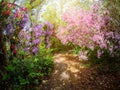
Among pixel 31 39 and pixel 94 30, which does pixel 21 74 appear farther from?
pixel 94 30

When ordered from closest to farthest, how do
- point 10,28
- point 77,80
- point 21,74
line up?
1. point 10,28
2. point 21,74
3. point 77,80

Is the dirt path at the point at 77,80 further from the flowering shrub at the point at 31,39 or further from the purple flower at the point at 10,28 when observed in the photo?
the purple flower at the point at 10,28

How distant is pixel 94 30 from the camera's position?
9.59m

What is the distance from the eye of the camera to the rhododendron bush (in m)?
9.04

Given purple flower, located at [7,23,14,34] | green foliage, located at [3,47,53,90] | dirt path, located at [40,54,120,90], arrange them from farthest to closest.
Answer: dirt path, located at [40,54,120,90] → purple flower, located at [7,23,14,34] → green foliage, located at [3,47,53,90]

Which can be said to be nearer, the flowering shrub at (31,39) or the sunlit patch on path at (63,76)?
the flowering shrub at (31,39)

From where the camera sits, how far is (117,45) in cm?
899

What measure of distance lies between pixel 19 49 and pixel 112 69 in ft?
14.8

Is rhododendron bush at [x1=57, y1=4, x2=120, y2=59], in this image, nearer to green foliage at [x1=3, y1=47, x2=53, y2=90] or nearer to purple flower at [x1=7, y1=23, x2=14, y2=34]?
green foliage at [x1=3, y1=47, x2=53, y2=90]

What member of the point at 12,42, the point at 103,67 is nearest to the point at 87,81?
the point at 103,67

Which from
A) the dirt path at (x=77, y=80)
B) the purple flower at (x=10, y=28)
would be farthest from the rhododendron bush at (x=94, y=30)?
the purple flower at (x=10, y=28)

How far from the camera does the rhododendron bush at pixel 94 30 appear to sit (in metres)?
9.04

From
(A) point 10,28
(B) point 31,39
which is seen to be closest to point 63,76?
(B) point 31,39

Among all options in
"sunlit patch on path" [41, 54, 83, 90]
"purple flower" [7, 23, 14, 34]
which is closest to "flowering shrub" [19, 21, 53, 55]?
"purple flower" [7, 23, 14, 34]
